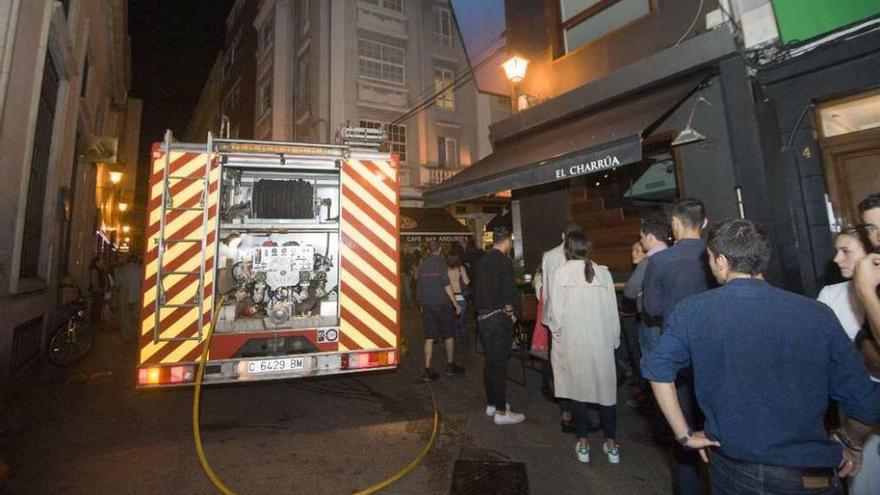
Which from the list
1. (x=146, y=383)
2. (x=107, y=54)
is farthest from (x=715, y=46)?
(x=107, y=54)

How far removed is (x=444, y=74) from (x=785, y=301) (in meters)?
20.5

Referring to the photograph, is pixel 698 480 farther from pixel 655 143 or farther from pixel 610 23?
pixel 610 23

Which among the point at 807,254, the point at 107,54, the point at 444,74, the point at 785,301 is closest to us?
the point at 785,301

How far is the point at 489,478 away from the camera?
3186 millimetres

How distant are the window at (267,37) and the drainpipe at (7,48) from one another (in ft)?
61.6

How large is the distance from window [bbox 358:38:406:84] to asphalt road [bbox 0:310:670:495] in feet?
51.5

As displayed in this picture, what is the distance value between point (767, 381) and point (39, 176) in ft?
31.8

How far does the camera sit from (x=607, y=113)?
627 centimetres

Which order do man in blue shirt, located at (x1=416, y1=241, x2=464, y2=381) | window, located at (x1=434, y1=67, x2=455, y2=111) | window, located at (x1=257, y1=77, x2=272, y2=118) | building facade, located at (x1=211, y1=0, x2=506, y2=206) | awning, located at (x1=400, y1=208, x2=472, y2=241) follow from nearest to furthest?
man in blue shirt, located at (x1=416, y1=241, x2=464, y2=381)
awning, located at (x1=400, y1=208, x2=472, y2=241)
building facade, located at (x1=211, y1=0, x2=506, y2=206)
window, located at (x1=434, y1=67, x2=455, y2=111)
window, located at (x1=257, y1=77, x2=272, y2=118)

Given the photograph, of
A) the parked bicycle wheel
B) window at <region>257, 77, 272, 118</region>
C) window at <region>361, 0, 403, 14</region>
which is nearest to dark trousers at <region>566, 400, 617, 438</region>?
the parked bicycle wheel

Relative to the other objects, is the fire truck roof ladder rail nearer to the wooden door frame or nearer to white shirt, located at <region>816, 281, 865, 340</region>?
white shirt, located at <region>816, 281, 865, 340</region>

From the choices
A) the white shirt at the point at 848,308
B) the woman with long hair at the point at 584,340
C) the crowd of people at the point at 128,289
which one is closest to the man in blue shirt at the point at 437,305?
the woman with long hair at the point at 584,340

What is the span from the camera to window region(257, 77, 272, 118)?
2177cm

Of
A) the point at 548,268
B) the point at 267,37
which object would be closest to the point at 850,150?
the point at 548,268
